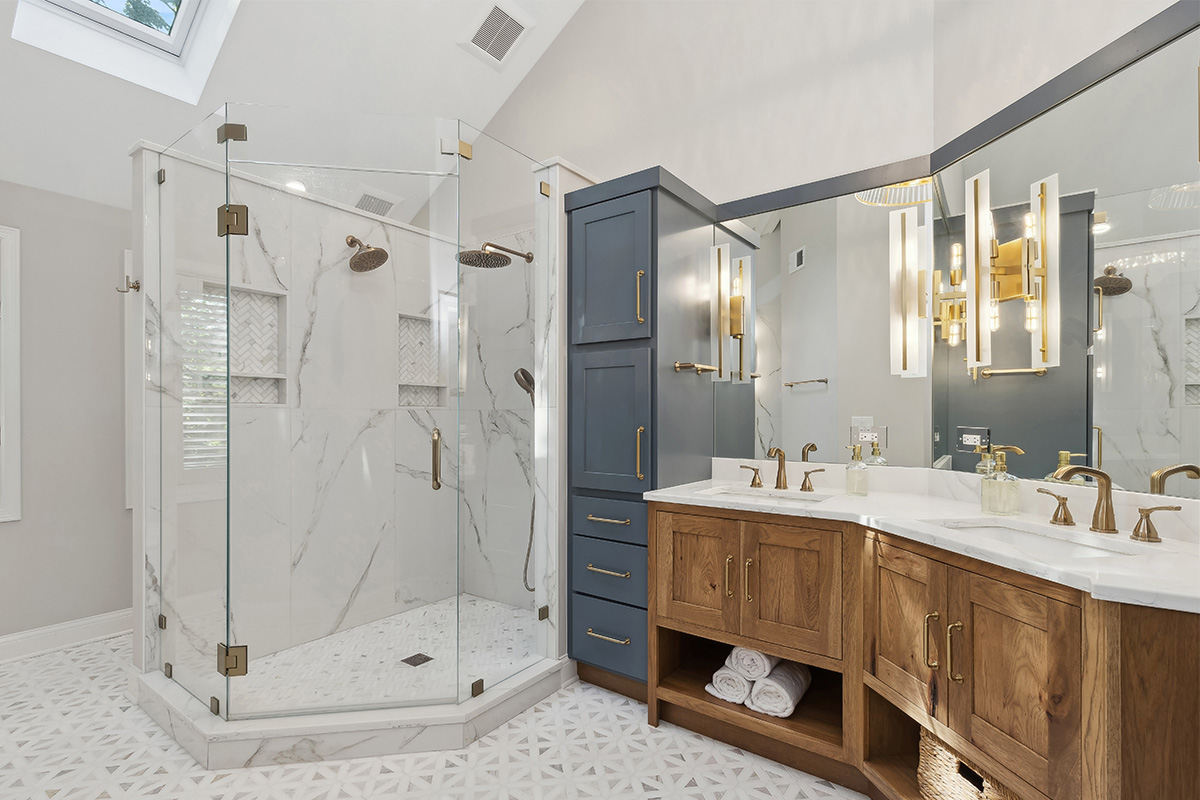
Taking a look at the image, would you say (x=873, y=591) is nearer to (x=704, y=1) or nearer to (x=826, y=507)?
(x=826, y=507)

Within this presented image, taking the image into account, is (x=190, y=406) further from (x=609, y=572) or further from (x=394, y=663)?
(x=609, y=572)

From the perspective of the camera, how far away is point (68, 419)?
2.86m

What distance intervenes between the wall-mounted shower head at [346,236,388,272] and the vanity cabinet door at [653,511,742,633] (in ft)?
4.71

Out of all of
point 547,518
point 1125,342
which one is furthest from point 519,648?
point 1125,342

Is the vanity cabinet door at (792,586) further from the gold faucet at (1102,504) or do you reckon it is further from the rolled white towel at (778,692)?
the gold faucet at (1102,504)

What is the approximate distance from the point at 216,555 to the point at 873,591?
7.18ft

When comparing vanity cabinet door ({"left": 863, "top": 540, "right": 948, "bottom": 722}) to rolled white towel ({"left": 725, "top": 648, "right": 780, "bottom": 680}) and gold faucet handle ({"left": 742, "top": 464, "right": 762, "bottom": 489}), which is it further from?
gold faucet handle ({"left": 742, "top": 464, "right": 762, "bottom": 489})

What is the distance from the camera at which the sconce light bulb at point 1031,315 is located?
172 cm

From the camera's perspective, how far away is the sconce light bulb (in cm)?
172

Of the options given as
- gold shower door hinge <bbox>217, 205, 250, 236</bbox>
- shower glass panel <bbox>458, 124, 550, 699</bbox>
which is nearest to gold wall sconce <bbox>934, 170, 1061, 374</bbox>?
shower glass panel <bbox>458, 124, 550, 699</bbox>

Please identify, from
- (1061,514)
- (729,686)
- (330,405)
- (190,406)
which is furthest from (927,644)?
(190,406)

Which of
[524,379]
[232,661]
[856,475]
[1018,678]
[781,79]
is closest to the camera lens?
[1018,678]

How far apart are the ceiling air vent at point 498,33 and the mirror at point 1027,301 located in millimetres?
1961

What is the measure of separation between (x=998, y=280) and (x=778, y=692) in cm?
149
